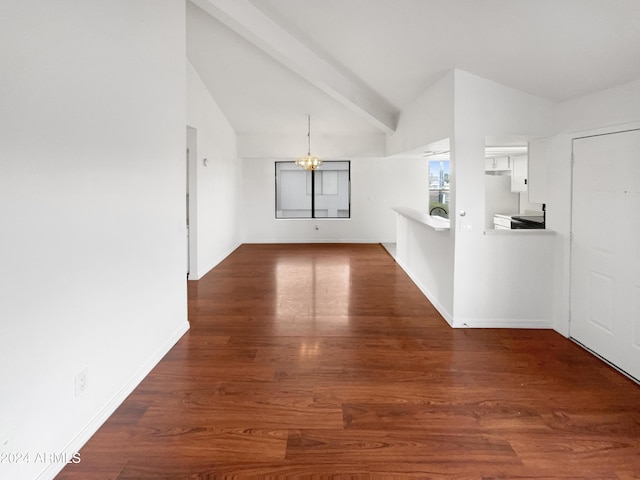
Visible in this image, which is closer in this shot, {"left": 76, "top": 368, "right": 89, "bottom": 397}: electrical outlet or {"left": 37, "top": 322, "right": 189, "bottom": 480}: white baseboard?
{"left": 37, "top": 322, "right": 189, "bottom": 480}: white baseboard

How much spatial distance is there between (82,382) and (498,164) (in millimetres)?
7944

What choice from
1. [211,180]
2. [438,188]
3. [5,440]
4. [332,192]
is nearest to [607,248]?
[5,440]

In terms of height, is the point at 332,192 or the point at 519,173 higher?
the point at 519,173

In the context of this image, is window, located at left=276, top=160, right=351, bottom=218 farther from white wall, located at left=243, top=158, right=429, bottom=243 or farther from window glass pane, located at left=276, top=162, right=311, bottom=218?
white wall, located at left=243, top=158, right=429, bottom=243

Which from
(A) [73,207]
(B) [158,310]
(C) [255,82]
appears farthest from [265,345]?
(C) [255,82]

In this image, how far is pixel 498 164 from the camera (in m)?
8.18

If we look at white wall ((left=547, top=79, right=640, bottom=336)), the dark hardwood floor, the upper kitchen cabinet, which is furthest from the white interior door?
the upper kitchen cabinet

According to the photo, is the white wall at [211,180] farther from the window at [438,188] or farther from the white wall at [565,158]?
the window at [438,188]

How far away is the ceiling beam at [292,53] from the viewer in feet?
13.6

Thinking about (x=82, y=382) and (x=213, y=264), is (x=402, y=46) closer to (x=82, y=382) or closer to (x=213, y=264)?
(x=82, y=382)

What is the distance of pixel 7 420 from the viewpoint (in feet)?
5.52

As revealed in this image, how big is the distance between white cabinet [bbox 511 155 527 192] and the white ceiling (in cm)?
233

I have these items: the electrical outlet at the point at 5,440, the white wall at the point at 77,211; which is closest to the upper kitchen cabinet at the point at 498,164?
the white wall at the point at 77,211

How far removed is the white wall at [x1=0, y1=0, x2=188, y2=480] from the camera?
1733 millimetres
